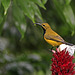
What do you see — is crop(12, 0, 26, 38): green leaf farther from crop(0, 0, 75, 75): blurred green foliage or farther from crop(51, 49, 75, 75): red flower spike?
crop(51, 49, 75, 75): red flower spike

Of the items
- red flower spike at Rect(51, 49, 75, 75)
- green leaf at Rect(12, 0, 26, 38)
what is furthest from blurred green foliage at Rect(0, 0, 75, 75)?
red flower spike at Rect(51, 49, 75, 75)

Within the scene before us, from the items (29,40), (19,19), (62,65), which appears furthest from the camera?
(29,40)

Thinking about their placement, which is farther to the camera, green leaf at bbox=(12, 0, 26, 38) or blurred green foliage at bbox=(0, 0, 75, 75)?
blurred green foliage at bbox=(0, 0, 75, 75)

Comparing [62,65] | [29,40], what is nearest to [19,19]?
[62,65]

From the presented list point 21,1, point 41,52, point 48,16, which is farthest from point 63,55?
point 41,52

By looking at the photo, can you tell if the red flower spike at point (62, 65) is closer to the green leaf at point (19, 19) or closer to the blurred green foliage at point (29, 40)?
the green leaf at point (19, 19)

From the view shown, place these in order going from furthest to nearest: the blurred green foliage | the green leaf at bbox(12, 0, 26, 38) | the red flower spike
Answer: the blurred green foliage, the green leaf at bbox(12, 0, 26, 38), the red flower spike

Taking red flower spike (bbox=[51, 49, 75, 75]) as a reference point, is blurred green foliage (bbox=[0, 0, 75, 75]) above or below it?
below

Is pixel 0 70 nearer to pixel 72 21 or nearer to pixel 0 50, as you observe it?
pixel 0 50

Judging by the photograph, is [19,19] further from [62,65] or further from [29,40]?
[29,40]

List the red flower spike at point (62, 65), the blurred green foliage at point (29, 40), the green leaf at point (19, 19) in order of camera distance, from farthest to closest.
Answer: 1. the blurred green foliage at point (29, 40)
2. the green leaf at point (19, 19)
3. the red flower spike at point (62, 65)

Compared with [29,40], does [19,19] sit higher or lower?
higher

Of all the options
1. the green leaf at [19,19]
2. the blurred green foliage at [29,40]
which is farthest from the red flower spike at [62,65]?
the blurred green foliage at [29,40]

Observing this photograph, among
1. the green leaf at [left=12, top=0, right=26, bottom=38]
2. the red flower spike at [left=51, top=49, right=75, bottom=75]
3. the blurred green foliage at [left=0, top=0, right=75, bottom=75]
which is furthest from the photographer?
the blurred green foliage at [left=0, top=0, right=75, bottom=75]
